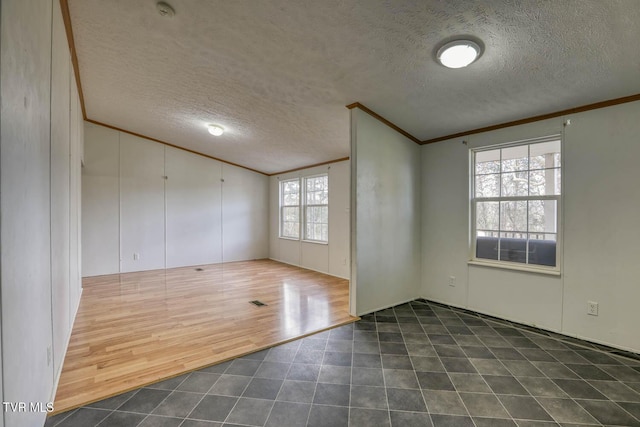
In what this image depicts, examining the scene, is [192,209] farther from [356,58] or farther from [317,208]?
[356,58]

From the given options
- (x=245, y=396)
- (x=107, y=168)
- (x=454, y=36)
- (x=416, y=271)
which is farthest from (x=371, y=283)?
(x=107, y=168)

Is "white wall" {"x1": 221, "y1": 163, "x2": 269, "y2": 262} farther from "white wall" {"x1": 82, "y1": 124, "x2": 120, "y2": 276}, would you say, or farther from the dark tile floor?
the dark tile floor

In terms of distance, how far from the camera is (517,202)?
3338mm

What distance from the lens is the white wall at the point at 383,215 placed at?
3.39 meters

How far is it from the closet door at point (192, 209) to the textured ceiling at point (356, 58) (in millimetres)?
2464

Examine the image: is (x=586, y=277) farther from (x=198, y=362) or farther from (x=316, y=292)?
(x=198, y=362)

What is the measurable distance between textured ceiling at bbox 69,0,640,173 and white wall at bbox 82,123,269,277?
6.49 ft

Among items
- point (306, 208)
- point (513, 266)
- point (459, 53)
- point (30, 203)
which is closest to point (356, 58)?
point (459, 53)

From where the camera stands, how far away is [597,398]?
6.27 ft

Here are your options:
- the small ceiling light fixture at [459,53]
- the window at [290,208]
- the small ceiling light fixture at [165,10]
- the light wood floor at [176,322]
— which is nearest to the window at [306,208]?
the window at [290,208]

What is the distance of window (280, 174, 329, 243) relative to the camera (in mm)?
6206

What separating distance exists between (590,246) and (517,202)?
2.58 ft

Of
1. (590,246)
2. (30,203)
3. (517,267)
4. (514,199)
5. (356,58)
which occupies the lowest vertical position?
(517,267)

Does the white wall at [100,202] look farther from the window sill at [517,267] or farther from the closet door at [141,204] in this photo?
the window sill at [517,267]
